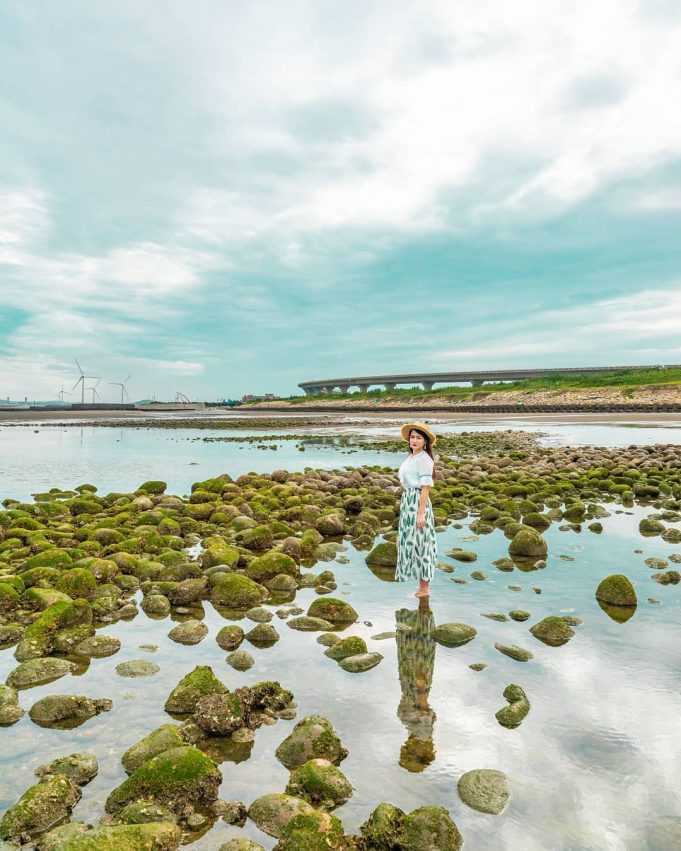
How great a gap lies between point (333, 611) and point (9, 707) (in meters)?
3.47

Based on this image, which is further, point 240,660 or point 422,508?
point 422,508

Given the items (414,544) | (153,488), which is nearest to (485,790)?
(414,544)

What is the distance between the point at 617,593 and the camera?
7.54 m

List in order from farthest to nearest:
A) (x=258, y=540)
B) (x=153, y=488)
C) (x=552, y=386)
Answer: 1. (x=552, y=386)
2. (x=153, y=488)
3. (x=258, y=540)

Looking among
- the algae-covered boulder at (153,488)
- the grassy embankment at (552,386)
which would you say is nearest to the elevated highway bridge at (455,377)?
the grassy embankment at (552,386)

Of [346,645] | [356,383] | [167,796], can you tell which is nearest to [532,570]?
[346,645]

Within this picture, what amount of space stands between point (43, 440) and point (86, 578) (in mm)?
38493

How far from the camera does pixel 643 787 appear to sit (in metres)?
3.91

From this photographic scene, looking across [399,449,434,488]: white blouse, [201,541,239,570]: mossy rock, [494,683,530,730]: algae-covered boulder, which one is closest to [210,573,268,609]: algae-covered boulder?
[201,541,239,570]: mossy rock

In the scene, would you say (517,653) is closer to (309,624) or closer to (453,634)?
(453,634)

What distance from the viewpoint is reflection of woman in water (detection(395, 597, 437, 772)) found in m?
4.39

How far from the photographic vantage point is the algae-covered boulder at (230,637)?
6430mm

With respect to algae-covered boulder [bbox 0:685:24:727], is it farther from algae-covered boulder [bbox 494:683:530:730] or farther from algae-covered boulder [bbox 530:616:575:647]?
algae-covered boulder [bbox 530:616:575:647]

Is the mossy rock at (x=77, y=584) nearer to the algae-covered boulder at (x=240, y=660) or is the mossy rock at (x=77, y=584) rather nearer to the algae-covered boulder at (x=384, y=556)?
the algae-covered boulder at (x=240, y=660)
